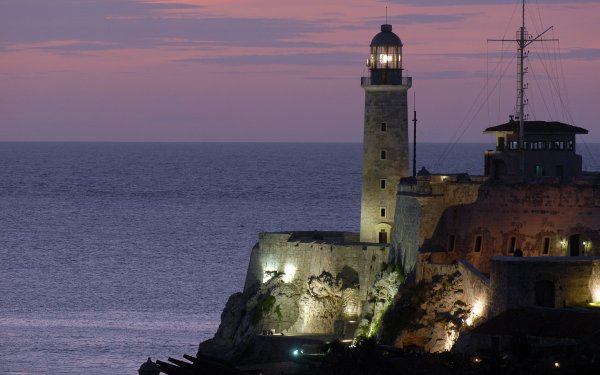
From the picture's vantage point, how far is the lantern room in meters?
81.2

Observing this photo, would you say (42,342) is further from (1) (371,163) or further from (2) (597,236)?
(2) (597,236)

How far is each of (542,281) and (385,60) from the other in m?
22.0

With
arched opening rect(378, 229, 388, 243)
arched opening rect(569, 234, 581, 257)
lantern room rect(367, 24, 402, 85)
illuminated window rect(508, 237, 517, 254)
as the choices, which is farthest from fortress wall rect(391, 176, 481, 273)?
lantern room rect(367, 24, 402, 85)

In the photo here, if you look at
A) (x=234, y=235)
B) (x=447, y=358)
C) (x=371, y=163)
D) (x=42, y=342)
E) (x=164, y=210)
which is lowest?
(x=447, y=358)

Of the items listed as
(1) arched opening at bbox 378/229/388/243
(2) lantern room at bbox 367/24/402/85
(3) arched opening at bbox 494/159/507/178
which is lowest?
(1) arched opening at bbox 378/229/388/243

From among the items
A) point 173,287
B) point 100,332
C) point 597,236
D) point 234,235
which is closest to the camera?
point 597,236

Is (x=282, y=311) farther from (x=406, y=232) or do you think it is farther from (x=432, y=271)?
(x=432, y=271)

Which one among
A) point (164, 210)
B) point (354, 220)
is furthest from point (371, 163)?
point (164, 210)

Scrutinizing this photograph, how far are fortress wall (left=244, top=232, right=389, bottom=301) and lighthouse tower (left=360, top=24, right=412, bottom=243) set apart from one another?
199 centimetres

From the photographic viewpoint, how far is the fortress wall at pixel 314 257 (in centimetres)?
7631

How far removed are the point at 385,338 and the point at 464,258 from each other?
213 inches

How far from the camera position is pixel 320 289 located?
7681 centimetres

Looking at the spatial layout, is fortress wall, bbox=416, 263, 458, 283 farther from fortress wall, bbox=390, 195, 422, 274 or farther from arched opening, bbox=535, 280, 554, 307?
arched opening, bbox=535, 280, 554, 307

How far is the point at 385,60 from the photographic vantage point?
8162 cm
